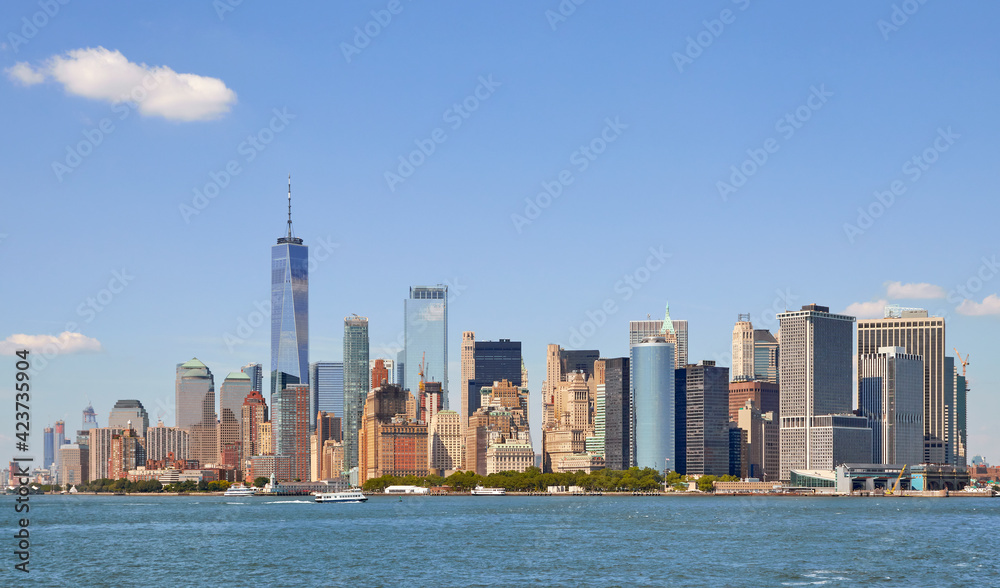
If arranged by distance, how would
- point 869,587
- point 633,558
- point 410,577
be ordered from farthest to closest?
point 633,558 → point 410,577 → point 869,587

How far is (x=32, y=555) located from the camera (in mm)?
109000

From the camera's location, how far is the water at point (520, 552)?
86.8 metres

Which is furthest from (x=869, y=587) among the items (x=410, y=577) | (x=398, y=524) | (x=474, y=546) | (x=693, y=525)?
(x=398, y=524)

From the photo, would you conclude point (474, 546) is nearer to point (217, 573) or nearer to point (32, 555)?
point (217, 573)

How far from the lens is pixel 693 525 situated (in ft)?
483

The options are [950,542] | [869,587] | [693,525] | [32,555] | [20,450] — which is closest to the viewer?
[20,450]

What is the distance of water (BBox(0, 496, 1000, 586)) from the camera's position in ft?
285

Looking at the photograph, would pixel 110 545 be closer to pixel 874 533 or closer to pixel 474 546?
pixel 474 546

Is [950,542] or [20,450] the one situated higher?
[20,450]

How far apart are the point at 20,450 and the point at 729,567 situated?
169 feet

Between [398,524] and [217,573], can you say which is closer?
[217,573]

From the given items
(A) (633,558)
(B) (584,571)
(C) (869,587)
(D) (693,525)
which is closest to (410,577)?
(B) (584,571)

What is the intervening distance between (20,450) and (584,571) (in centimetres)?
4229

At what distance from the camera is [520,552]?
10638cm
